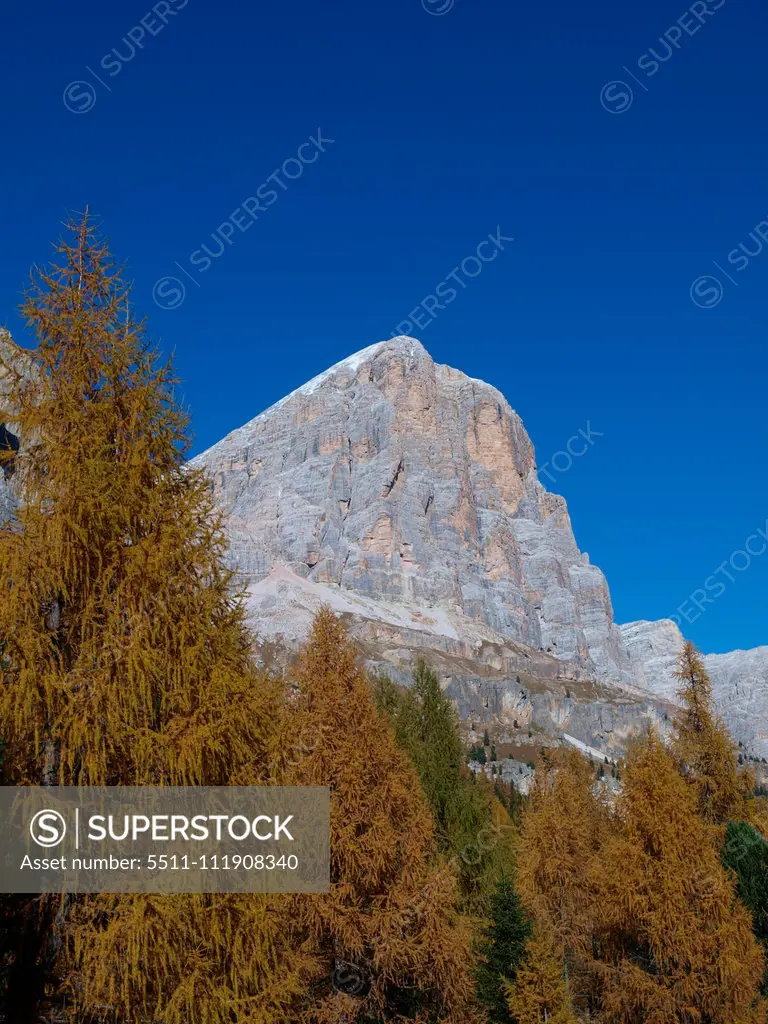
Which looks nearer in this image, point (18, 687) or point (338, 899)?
point (18, 687)

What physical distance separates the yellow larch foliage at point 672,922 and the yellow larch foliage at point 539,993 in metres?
1.95

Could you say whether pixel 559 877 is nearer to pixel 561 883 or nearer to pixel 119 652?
pixel 561 883

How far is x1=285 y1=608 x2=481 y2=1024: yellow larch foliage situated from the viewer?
504 inches

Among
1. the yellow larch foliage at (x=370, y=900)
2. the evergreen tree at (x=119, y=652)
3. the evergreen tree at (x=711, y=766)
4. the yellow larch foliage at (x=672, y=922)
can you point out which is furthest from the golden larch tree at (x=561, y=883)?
the evergreen tree at (x=119, y=652)

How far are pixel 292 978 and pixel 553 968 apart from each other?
13944 mm

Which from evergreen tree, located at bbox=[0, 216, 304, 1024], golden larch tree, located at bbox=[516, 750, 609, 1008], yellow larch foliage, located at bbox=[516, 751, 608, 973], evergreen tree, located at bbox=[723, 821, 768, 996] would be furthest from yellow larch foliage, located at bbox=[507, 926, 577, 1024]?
evergreen tree, located at bbox=[0, 216, 304, 1024]

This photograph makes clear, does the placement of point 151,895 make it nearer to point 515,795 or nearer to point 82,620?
point 82,620

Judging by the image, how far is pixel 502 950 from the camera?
18984 mm

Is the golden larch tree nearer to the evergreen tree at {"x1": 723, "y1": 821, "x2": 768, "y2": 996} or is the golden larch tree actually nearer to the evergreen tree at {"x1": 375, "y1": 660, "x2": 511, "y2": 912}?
the evergreen tree at {"x1": 375, "y1": 660, "x2": 511, "y2": 912}

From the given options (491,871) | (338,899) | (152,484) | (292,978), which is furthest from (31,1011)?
(491,871)

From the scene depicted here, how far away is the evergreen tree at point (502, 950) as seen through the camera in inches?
741

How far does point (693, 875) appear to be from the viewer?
15.4 m

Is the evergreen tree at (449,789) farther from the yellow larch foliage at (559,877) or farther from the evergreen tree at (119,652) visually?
the evergreen tree at (119,652)

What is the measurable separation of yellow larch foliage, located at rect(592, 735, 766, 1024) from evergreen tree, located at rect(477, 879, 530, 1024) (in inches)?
111
